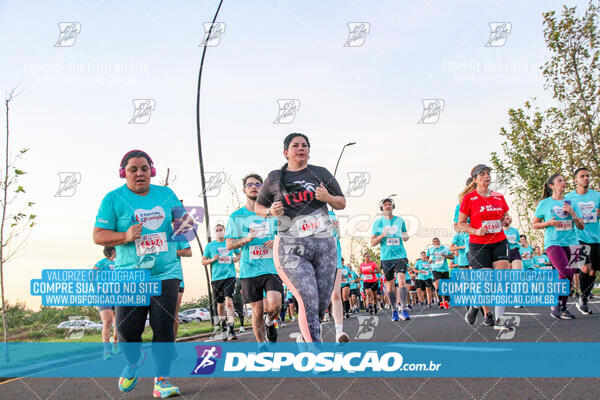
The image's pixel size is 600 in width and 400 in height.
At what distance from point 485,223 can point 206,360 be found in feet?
14.0

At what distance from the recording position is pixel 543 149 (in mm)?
23031

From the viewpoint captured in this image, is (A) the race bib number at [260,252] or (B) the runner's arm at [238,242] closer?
(B) the runner's arm at [238,242]

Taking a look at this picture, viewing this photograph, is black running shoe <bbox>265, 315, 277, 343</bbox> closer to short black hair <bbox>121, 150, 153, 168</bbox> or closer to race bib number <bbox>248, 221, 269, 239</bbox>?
race bib number <bbox>248, 221, 269, 239</bbox>

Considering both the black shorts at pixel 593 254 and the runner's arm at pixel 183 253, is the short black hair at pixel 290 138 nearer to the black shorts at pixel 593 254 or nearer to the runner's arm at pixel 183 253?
the runner's arm at pixel 183 253

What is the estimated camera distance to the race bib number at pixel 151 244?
4508 mm

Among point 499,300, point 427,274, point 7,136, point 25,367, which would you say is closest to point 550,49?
point 427,274

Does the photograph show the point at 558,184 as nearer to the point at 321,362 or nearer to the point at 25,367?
the point at 321,362

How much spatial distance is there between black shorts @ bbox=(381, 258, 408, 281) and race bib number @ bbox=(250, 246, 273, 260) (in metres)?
5.06

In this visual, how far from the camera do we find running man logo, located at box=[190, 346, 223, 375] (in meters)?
5.79

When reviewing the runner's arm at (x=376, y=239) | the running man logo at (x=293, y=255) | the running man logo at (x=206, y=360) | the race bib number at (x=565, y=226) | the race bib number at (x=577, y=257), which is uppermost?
the running man logo at (x=293, y=255)

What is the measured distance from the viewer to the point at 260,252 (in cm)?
681

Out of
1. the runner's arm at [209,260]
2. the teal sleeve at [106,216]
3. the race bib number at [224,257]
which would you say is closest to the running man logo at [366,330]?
the race bib number at [224,257]

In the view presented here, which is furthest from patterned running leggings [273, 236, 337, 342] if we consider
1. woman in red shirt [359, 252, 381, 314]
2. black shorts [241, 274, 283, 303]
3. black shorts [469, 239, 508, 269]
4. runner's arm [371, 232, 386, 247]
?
woman in red shirt [359, 252, 381, 314]

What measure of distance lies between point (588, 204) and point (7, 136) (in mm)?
10805
